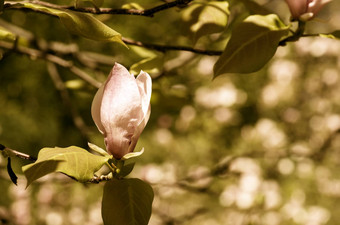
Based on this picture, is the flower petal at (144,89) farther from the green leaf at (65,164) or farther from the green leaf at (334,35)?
the green leaf at (334,35)

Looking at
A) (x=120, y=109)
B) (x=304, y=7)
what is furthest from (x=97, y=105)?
(x=304, y=7)

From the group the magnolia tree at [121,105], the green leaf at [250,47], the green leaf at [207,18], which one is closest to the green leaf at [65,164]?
the magnolia tree at [121,105]

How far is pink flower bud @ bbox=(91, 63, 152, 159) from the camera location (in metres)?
0.43

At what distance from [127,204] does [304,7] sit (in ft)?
1.10

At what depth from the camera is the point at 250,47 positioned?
466mm

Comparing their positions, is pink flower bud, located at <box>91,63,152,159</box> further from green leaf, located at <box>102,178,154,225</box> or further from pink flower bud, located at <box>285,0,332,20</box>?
pink flower bud, located at <box>285,0,332,20</box>

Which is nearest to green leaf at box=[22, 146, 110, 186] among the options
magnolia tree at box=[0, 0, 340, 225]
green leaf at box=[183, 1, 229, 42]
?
magnolia tree at box=[0, 0, 340, 225]

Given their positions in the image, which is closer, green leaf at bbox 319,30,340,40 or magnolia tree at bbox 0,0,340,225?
magnolia tree at bbox 0,0,340,225

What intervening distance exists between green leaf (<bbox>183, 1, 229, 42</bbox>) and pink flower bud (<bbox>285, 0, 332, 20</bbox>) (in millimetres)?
93

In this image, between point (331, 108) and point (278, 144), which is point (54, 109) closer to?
point (278, 144)

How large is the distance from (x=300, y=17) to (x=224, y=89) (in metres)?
1.92

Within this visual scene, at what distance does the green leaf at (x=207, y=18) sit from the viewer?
581 millimetres

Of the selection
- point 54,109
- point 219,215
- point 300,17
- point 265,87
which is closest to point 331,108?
point 265,87

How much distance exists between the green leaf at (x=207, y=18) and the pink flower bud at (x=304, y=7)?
9 cm
